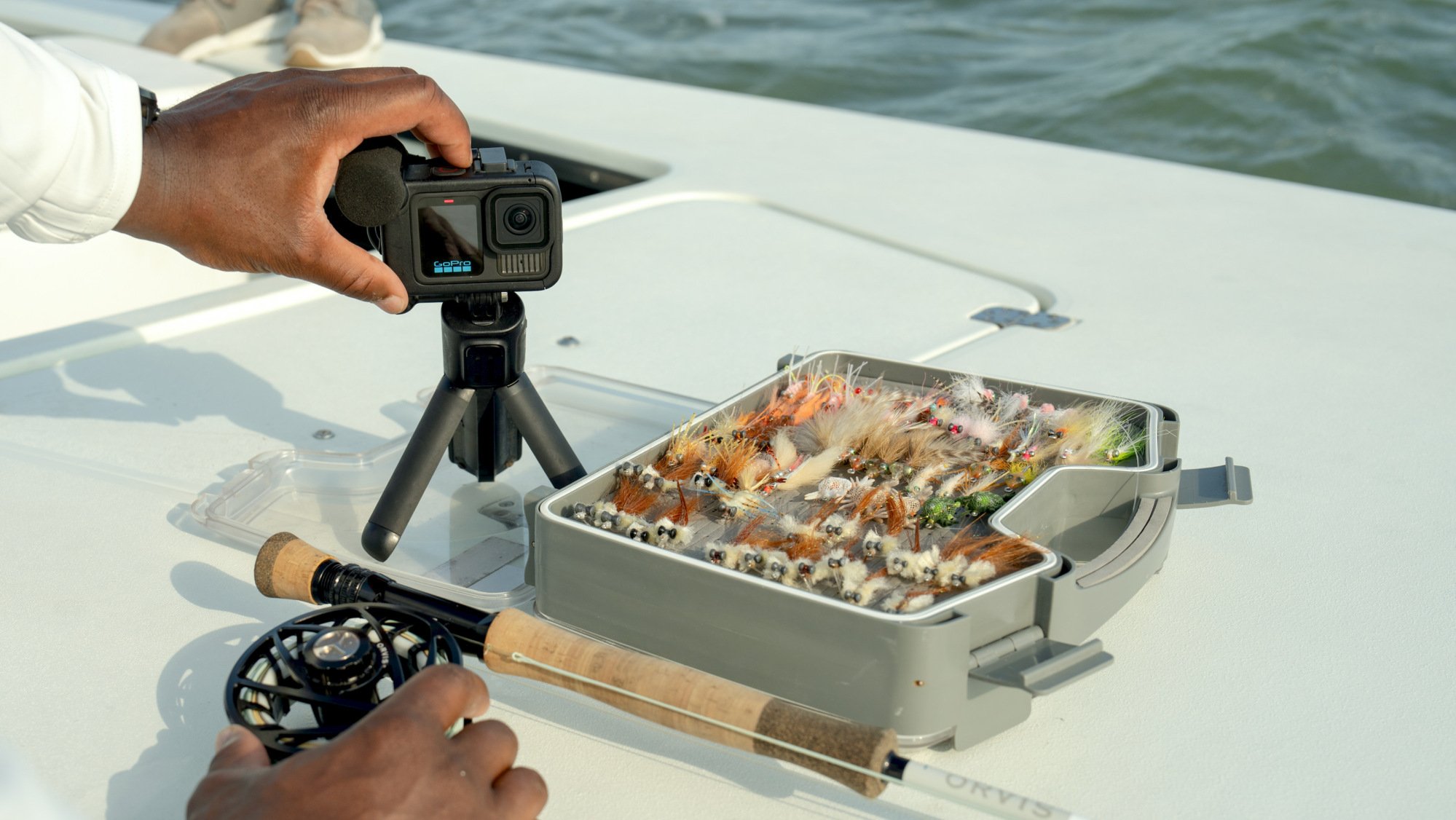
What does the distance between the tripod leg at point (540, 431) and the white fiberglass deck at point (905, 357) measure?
182 mm

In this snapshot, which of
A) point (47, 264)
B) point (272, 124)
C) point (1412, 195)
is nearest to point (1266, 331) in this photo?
point (272, 124)

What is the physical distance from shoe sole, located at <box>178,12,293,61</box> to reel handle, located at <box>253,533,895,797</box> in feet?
7.03

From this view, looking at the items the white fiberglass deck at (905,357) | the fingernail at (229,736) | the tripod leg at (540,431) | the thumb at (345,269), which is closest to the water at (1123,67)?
the white fiberglass deck at (905,357)

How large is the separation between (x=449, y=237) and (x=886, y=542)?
1.15ft

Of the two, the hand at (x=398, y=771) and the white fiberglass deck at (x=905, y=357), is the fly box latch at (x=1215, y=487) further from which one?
the hand at (x=398, y=771)

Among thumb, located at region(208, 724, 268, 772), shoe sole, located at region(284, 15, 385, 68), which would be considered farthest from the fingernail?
shoe sole, located at region(284, 15, 385, 68)

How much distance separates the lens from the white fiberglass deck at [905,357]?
0.77 meters

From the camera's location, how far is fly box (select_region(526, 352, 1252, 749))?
0.73 m

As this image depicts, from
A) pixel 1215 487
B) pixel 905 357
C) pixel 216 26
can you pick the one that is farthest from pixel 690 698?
pixel 216 26

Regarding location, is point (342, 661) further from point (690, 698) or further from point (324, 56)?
point (324, 56)

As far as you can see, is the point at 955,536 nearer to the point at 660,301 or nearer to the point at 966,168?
the point at 660,301

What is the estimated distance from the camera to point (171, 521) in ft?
3.36

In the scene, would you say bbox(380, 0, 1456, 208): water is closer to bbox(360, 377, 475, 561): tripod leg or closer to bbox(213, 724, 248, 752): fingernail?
bbox(360, 377, 475, 561): tripod leg

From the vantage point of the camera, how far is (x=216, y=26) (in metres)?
2.61
